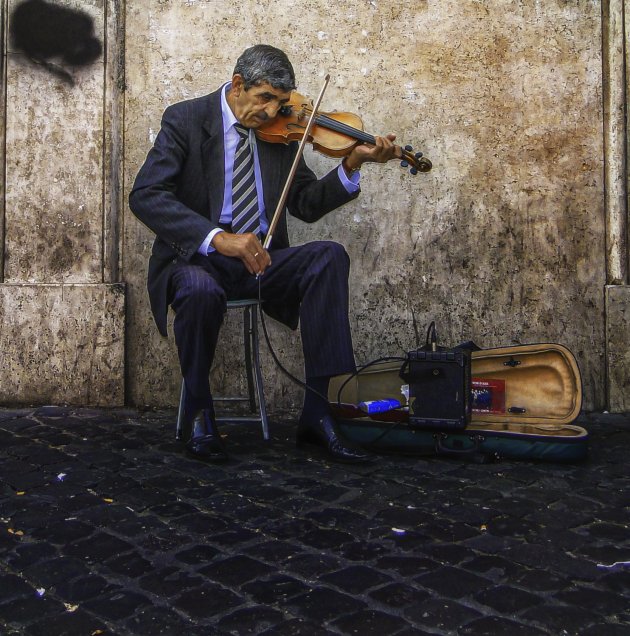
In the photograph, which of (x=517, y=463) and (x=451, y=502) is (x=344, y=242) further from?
(x=451, y=502)

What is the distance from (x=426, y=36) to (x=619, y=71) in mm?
957

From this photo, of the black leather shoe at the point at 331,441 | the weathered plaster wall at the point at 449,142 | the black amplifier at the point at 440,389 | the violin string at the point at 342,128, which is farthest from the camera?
the weathered plaster wall at the point at 449,142

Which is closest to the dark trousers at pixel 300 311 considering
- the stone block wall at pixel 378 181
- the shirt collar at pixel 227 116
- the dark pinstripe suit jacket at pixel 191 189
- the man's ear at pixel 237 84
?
the dark pinstripe suit jacket at pixel 191 189

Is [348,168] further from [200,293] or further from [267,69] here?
[200,293]

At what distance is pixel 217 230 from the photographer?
10.6ft

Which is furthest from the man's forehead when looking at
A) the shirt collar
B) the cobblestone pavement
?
the cobblestone pavement

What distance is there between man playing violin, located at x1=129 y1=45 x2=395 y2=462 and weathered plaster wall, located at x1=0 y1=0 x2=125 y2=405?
0.87 meters

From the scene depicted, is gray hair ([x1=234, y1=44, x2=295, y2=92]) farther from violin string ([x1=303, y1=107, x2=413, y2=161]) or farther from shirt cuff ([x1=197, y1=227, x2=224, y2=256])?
shirt cuff ([x1=197, y1=227, x2=224, y2=256])

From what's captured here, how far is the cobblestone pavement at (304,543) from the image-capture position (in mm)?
1855

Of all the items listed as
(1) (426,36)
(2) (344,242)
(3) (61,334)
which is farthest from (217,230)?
(1) (426,36)

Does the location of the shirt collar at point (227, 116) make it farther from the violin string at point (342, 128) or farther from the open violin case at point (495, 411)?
the open violin case at point (495, 411)

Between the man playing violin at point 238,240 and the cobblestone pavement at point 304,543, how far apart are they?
1.08ft

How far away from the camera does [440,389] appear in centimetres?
324

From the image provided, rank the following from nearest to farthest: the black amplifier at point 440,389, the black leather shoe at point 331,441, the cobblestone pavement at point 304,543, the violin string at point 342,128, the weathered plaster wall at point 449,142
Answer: the cobblestone pavement at point 304,543
the black leather shoe at point 331,441
the black amplifier at point 440,389
the violin string at point 342,128
the weathered plaster wall at point 449,142
